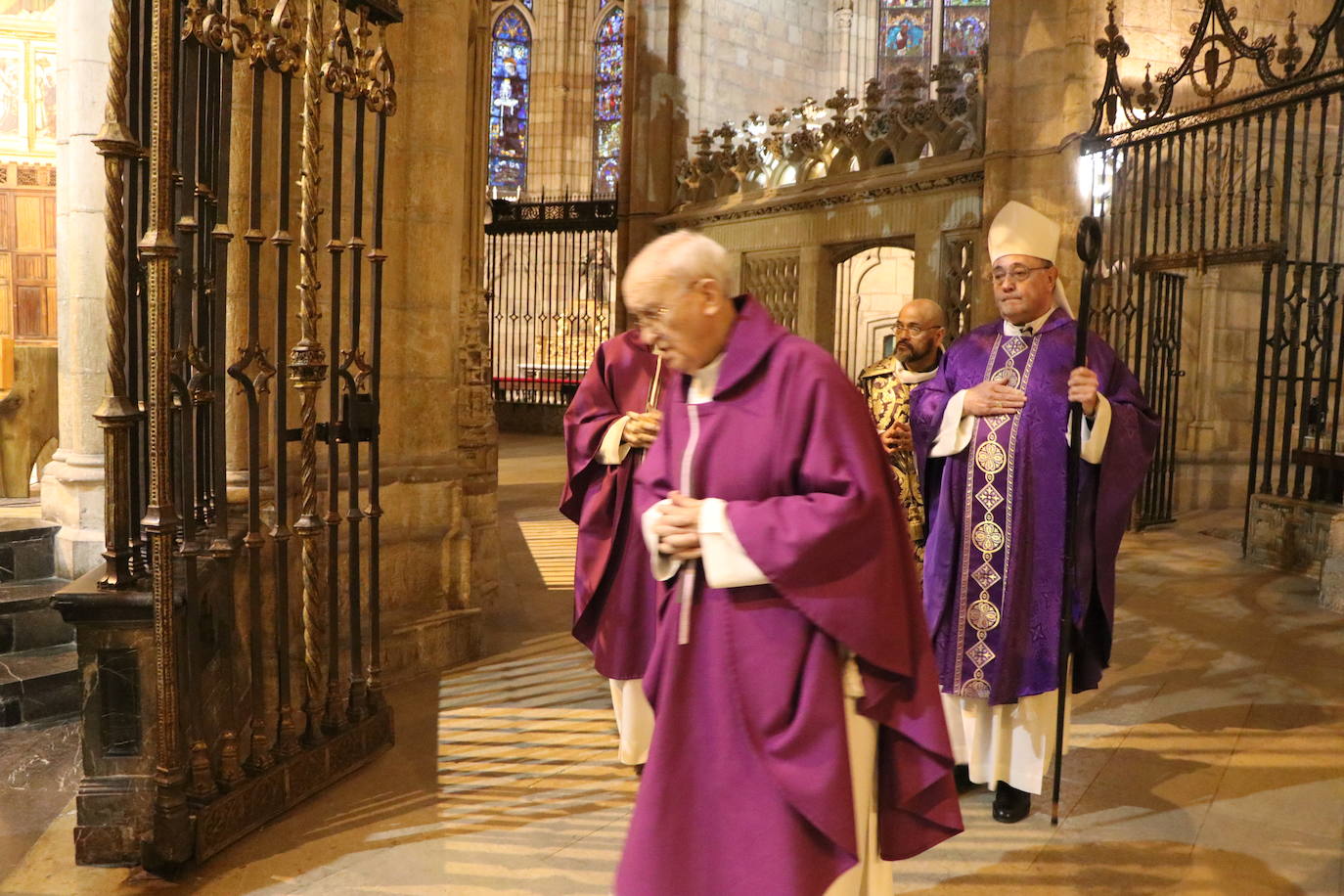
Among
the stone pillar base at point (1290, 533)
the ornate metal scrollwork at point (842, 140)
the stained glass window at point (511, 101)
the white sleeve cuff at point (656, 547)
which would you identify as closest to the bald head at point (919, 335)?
the white sleeve cuff at point (656, 547)

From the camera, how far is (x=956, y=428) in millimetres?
3471

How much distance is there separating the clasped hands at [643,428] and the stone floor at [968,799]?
1.17 m

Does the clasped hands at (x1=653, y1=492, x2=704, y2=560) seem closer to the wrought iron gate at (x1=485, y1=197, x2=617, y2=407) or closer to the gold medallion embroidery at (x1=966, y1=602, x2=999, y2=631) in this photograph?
the gold medallion embroidery at (x1=966, y1=602, x2=999, y2=631)

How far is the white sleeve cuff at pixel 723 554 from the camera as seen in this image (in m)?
1.94

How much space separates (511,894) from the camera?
2.90m

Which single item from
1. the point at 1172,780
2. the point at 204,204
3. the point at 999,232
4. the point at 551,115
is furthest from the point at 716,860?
the point at 551,115

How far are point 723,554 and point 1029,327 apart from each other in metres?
1.95

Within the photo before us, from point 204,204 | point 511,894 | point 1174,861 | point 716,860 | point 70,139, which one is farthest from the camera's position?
point 70,139

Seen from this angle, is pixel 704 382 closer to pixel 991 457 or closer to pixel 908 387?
pixel 991 457

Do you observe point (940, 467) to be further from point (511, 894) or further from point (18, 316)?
point (18, 316)

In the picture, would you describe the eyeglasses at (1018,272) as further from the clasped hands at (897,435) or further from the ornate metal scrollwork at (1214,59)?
the ornate metal scrollwork at (1214,59)

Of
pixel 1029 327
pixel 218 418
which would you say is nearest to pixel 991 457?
pixel 1029 327

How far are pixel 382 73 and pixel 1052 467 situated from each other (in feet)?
8.61

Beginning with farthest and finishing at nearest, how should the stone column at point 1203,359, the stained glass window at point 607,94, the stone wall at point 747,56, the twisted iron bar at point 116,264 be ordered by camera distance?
the stained glass window at point 607,94 → the stone wall at point 747,56 → the stone column at point 1203,359 → the twisted iron bar at point 116,264
